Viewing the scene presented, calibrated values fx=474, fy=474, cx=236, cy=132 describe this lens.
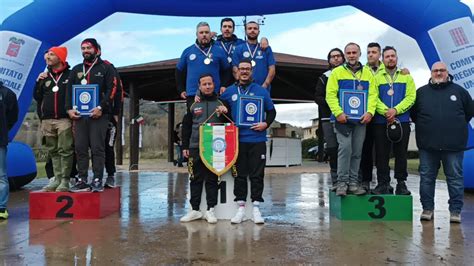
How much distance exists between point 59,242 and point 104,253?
0.61 meters

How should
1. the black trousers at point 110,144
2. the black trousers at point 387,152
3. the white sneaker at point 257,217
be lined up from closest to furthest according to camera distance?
the white sneaker at point 257,217, the black trousers at point 387,152, the black trousers at point 110,144

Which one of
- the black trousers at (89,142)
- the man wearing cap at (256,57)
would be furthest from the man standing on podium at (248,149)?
the black trousers at (89,142)

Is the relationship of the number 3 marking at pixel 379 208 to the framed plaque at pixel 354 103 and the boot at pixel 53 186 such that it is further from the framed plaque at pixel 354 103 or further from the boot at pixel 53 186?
the boot at pixel 53 186

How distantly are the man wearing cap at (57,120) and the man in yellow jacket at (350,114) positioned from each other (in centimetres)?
293

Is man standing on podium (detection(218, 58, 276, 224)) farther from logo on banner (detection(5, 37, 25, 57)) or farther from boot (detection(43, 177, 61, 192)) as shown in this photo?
logo on banner (detection(5, 37, 25, 57))

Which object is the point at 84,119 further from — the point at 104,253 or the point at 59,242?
the point at 104,253

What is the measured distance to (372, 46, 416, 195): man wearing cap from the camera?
5039mm

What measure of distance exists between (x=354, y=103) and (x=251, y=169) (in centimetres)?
128

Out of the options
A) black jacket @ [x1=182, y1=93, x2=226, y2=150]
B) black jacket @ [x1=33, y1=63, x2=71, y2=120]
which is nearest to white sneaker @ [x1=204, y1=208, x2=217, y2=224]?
black jacket @ [x1=182, y1=93, x2=226, y2=150]

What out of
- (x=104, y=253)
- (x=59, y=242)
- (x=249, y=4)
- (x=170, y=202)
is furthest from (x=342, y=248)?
(x=249, y=4)

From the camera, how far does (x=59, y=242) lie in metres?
3.92

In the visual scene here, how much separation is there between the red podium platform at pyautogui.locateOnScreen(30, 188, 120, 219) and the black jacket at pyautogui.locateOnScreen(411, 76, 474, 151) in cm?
353

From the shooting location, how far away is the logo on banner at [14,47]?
685 centimetres

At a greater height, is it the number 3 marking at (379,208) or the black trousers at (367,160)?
the black trousers at (367,160)
